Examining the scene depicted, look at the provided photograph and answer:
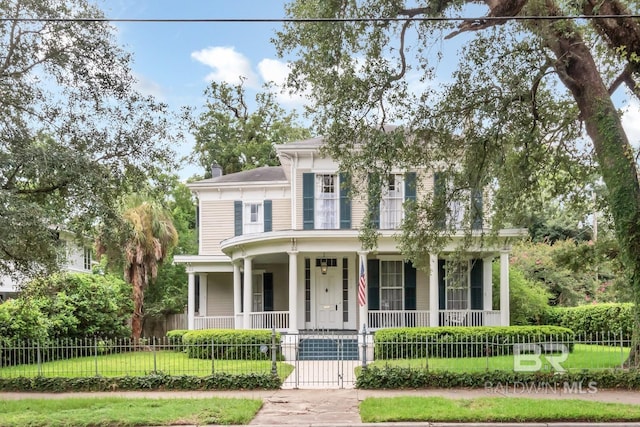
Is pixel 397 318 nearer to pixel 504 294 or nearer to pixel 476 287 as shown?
pixel 476 287

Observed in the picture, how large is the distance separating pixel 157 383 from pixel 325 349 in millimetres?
6877

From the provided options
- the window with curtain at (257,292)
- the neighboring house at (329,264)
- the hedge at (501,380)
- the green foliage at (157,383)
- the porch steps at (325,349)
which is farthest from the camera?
the window with curtain at (257,292)

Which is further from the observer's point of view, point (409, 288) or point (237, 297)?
point (237, 297)

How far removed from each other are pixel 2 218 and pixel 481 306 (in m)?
15.4

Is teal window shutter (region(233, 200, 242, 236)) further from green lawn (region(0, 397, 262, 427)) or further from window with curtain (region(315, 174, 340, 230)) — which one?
green lawn (region(0, 397, 262, 427))

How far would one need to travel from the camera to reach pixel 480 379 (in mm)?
12242

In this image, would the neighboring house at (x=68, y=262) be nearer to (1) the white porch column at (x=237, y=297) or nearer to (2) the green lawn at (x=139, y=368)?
(2) the green lawn at (x=139, y=368)

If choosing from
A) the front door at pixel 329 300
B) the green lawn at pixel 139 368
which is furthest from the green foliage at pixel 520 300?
the green lawn at pixel 139 368

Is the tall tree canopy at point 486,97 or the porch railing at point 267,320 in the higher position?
the tall tree canopy at point 486,97

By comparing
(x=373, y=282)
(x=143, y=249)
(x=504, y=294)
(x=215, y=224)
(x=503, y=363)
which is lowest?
(x=503, y=363)

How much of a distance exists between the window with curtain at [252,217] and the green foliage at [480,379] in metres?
12.0

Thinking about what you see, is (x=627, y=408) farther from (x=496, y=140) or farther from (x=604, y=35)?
(x=604, y=35)

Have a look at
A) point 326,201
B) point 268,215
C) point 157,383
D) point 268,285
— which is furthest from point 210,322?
point 157,383

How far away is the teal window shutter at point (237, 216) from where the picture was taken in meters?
24.0
